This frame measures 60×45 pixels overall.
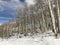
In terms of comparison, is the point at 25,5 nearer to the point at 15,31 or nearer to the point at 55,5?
the point at 15,31

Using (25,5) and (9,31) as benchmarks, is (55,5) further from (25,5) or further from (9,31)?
(9,31)

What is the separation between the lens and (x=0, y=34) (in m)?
19.5

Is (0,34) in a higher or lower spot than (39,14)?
lower

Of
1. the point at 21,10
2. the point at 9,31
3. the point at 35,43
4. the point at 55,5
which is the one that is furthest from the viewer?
the point at 9,31

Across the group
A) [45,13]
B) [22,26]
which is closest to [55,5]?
[45,13]

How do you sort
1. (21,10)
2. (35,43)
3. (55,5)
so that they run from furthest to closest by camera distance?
(21,10) → (55,5) → (35,43)

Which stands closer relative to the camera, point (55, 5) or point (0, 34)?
point (55, 5)

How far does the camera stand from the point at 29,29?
19.0m

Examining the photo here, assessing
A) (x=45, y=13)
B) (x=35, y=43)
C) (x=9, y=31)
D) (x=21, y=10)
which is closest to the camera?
(x=35, y=43)

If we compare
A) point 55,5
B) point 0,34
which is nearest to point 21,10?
point 0,34

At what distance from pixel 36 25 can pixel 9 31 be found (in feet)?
10.6

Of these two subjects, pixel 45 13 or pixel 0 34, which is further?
pixel 0 34

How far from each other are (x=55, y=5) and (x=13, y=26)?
901cm

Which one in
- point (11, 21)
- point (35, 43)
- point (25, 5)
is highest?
point (25, 5)
